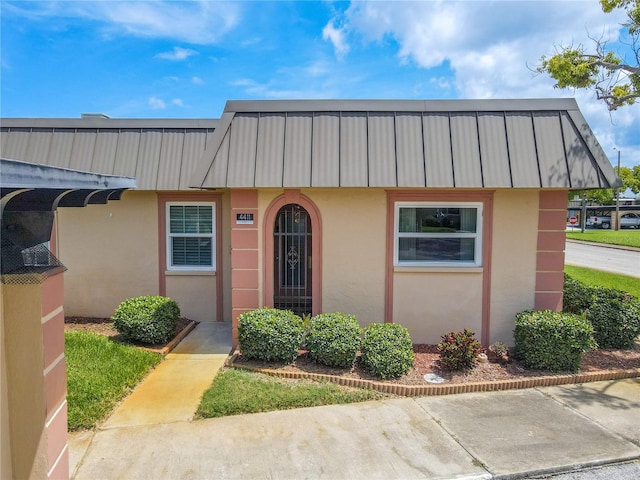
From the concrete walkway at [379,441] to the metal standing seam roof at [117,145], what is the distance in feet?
16.5

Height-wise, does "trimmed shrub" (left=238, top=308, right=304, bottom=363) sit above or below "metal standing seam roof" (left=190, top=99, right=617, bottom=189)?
below

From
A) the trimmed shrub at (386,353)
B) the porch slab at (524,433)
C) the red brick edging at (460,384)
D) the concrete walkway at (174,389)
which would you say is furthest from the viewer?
the trimmed shrub at (386,353)

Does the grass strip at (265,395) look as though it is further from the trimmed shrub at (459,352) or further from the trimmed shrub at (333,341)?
the trimmed shrub at (459,352)

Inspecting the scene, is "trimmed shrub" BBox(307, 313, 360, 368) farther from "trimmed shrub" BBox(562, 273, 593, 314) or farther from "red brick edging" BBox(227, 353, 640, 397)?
"trimmed shrub" BBox(562, 273, 593, 314)

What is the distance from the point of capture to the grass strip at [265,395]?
5.51 metres

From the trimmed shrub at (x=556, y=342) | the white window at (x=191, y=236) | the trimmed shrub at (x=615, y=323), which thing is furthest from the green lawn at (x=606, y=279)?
the white window at (x=191, y=236)

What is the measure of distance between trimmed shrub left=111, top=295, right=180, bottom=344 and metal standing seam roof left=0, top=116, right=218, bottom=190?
2514 millimetres

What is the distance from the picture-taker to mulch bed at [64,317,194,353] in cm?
778

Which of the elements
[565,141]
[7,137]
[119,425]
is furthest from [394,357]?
[7,137]

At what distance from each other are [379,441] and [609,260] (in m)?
22.2

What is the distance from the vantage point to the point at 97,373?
625cm

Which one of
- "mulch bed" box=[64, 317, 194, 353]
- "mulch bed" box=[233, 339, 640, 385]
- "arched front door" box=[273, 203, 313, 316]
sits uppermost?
"arched front door" box=[273, 203, 313, 316]

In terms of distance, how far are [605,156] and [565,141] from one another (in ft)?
2.14

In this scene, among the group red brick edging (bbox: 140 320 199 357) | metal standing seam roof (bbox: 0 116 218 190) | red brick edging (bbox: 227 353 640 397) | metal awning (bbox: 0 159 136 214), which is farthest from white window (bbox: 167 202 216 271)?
metal awning (bbox: 0 159 136 214)
